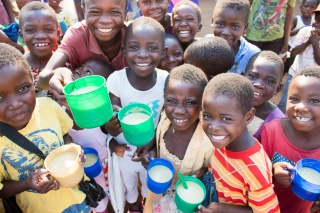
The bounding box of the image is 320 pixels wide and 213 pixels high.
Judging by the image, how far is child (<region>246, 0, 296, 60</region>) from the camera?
11.9 feet

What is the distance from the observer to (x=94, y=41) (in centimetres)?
217

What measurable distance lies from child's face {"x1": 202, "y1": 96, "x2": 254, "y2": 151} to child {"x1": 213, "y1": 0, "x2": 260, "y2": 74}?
98 centimetres

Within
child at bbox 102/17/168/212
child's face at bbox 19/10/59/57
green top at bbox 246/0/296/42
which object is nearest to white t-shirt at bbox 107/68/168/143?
child at bbox 102/17/168/212

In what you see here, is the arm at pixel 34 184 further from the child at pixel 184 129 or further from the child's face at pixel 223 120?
the child's face at pixel 223 120

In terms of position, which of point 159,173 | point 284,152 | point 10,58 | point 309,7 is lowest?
point 159,173

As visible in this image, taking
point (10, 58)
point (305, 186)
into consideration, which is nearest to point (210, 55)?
point (305, 186)

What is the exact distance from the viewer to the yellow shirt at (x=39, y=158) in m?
1.58

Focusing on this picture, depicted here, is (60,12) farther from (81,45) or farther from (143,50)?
(143,50)

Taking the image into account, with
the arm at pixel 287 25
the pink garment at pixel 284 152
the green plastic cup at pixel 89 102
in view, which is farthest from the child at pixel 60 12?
the pink garment at pixel 284 152

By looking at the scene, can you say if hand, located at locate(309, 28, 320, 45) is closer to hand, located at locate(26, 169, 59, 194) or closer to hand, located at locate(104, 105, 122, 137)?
hand, located at locate(104, 105, 122, 137)

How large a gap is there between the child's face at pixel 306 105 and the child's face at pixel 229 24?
3.05 feet

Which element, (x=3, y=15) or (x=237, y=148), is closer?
(x=237, y=148)

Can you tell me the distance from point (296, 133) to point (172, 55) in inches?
46.8

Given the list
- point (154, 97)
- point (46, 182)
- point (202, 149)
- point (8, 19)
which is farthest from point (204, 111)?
point (8, 19)
